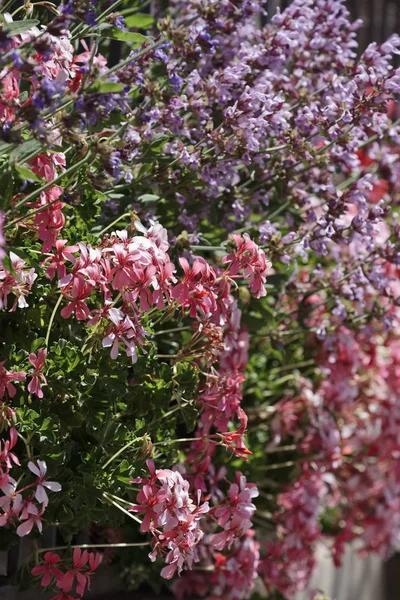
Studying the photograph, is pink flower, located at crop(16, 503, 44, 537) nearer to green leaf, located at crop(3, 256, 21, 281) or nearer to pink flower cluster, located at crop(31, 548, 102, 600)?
pink flower cluster, located at crop(31, 548, 102, 600)

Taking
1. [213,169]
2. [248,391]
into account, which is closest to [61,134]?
[213,169]

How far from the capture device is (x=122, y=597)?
7.95 feet

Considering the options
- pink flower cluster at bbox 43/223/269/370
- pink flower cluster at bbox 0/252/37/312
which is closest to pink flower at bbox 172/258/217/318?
pink flower cluster at bbox 43/223/269/370

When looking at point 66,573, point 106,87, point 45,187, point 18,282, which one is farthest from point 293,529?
point 106,87

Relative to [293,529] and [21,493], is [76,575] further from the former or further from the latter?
[293,529]

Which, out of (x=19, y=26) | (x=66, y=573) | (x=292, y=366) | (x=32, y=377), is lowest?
(x=292, y=366)

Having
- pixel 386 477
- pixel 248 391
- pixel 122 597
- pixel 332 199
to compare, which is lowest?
pixel 386 477

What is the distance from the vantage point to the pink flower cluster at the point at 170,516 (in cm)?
158

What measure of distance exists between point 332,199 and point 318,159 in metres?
0.11

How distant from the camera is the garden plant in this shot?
155 centimetres

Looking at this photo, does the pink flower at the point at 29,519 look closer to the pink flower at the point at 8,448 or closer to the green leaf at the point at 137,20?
the pink flower at the point at 8,448

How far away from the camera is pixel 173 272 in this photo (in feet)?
5.41

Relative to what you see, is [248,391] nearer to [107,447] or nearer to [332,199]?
[332,199]

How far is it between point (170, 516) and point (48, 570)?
0.26 metres
